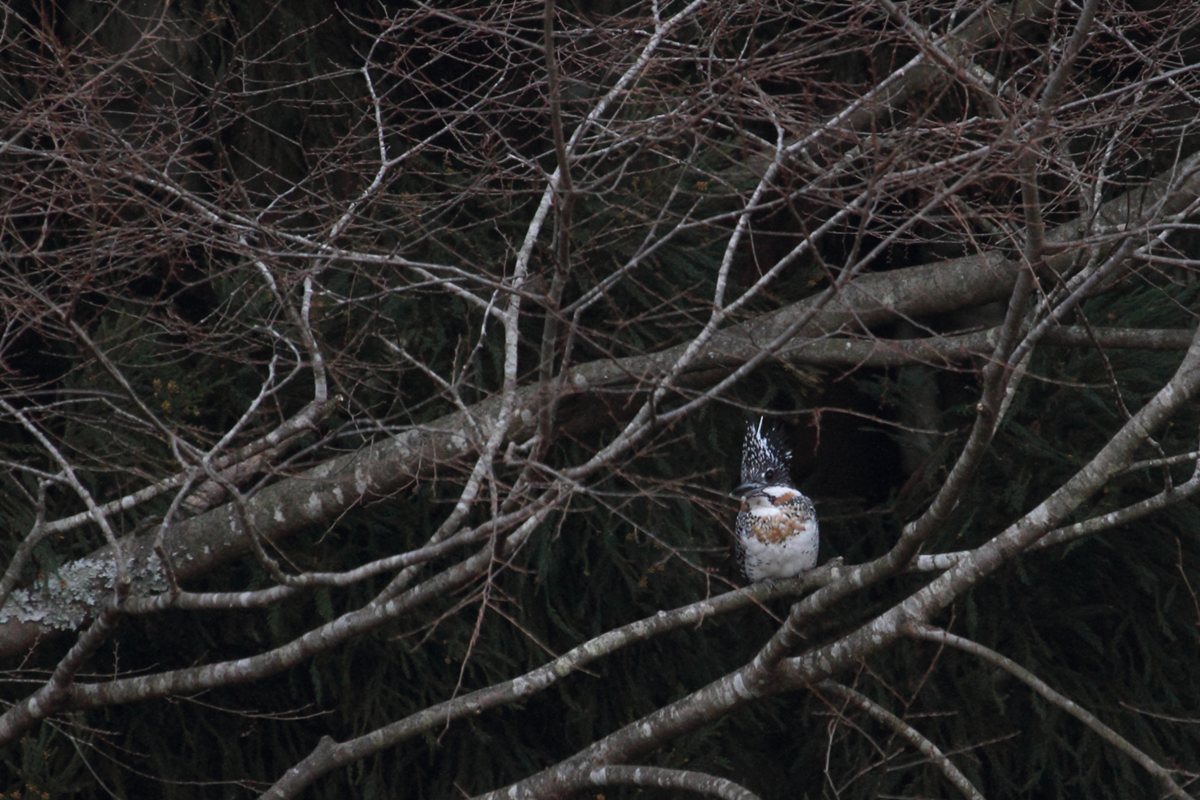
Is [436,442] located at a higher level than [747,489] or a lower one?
higher

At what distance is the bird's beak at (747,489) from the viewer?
3449 mm

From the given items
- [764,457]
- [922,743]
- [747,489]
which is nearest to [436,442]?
[747,489]

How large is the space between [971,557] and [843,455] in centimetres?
224

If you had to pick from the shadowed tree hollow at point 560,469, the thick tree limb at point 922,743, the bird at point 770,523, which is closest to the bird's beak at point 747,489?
the bird at point 770,523

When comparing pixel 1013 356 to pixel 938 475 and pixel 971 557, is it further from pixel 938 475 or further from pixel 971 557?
pixel 938 475

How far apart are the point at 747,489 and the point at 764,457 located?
6.5 inches

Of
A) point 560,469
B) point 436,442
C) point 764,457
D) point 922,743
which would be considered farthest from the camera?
point 764,457

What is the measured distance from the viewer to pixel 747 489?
3461 mm

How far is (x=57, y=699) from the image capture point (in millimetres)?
2861

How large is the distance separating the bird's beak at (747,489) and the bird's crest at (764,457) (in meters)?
0.06

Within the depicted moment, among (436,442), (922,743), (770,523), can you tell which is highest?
(436,442)

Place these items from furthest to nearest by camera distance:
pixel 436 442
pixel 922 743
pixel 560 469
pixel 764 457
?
pixel 764 457, pixel 560 469, pixel 436 442, pixel 922 743

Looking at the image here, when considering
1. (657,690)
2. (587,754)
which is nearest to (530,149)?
(657,690)

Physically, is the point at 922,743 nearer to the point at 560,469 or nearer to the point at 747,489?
the point at 747,489
